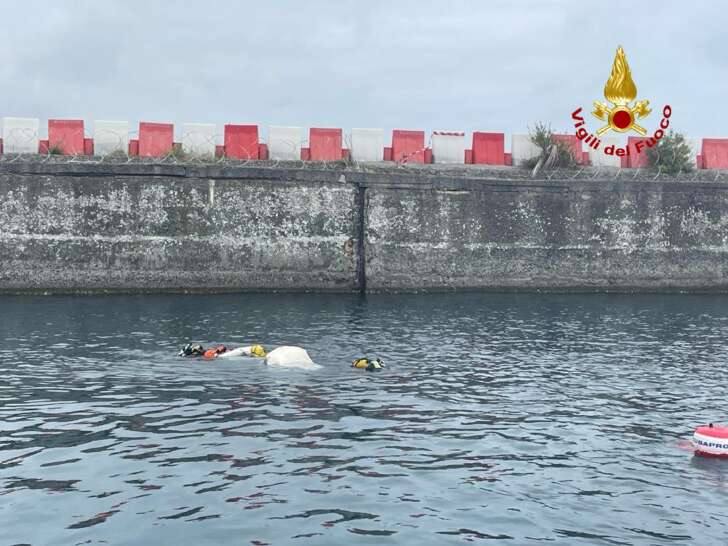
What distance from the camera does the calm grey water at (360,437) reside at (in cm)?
851

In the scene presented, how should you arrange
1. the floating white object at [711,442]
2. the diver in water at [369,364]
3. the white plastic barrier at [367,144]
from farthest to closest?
1. the white plastic barrier at [367,144]
2. the diver in water at [369,364]
3. the floating white object at [711,442]

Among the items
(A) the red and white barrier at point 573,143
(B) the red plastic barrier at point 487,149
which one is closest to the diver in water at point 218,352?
(B) the red plastic barrier at point 487,149

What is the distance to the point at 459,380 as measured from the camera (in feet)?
51.9

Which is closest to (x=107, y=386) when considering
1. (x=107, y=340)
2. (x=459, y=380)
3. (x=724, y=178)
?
(x=107, y=340)

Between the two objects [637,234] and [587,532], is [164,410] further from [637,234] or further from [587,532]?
[637,234]

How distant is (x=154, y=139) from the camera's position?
106 feet

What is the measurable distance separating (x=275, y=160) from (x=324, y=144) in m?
2.22

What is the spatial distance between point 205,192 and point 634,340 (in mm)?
16802

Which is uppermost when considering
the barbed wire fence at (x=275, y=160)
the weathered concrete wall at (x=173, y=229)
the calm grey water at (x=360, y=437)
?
the barbed wire fence at (x=275, y=160)

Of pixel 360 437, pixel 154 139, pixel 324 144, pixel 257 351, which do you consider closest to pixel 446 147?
pixel 324 144

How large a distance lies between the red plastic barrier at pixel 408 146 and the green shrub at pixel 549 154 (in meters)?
4.51

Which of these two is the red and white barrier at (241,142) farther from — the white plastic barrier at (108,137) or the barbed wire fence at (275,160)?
the white plastic barrier at (108,137)

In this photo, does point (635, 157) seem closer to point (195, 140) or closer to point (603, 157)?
point (603, 157)

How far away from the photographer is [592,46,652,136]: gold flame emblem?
33.1 meters
